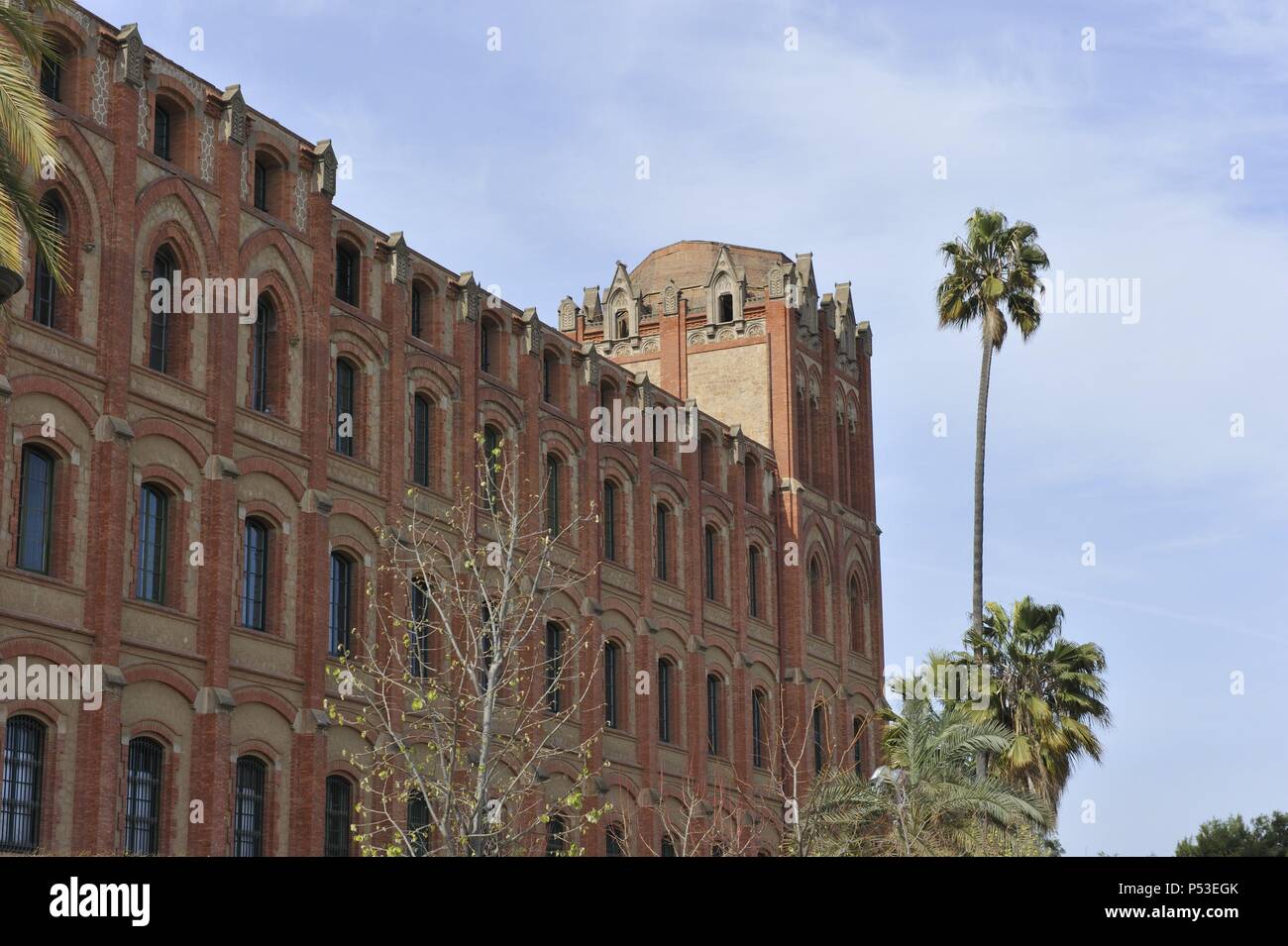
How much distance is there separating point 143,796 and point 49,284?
818 centimetres

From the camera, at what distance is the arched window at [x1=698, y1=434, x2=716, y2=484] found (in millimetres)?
47469

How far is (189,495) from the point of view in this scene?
94.9 feet

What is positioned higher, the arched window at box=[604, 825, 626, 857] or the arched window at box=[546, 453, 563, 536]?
the arched window at box=[546, 453, 563, 536]

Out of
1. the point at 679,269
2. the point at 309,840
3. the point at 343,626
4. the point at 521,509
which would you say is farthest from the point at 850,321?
the point at 309,840

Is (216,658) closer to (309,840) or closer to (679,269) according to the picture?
(309,840)

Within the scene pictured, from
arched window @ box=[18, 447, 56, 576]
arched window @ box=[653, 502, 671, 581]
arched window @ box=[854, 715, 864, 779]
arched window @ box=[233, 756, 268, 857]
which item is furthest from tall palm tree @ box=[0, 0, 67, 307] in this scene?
arched window @ box=[854, 715, 864, 779]

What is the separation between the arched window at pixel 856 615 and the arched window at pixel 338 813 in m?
24.4

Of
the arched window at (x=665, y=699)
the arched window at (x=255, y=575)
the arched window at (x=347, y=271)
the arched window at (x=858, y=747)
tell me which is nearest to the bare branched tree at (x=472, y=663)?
the arched window at (x=255, y=575)

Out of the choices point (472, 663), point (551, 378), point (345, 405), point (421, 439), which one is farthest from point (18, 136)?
point (551, 378)

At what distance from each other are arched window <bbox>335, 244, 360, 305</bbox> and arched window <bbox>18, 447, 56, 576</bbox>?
351 inches

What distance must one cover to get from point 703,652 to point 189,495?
62.2ft

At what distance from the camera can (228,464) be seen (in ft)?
97.0

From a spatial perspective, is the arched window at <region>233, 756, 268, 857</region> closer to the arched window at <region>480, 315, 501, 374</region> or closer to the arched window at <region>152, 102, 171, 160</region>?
the arched window at <region>152, 102, 171, 160</region>

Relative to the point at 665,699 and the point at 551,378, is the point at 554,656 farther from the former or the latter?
the point at 551,378
